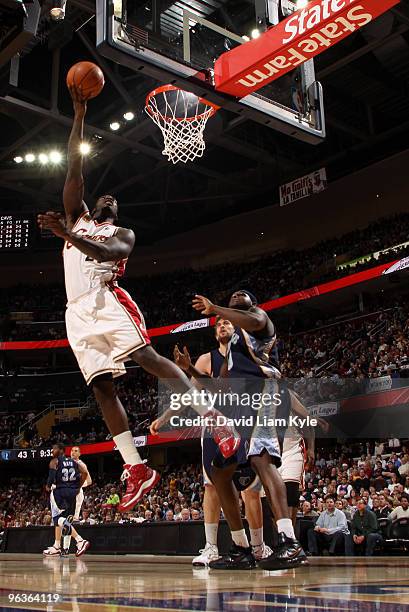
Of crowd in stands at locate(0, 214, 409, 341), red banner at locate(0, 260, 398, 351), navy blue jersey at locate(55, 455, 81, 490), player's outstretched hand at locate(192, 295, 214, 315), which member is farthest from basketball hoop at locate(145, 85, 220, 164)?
crowd in stands at locate(0, 214, 409, 341)

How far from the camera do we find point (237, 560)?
4.70 m

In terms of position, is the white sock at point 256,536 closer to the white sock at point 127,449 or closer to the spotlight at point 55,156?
the white sock at point 127,449

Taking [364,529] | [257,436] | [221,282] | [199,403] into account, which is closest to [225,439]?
[199,403]

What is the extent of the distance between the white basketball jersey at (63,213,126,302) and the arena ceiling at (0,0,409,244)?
8220mm


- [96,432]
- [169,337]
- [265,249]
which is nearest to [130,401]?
[96,432]

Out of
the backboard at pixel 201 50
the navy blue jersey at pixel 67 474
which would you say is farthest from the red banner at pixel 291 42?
the navy blue jersey at pixel 67 474

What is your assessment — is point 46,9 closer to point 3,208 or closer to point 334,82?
point 334,82

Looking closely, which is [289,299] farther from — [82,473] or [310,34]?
[310,34]

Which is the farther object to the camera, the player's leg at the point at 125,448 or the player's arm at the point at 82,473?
the player's arm at the point at 82,473

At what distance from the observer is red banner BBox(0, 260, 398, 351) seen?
19.5 meters

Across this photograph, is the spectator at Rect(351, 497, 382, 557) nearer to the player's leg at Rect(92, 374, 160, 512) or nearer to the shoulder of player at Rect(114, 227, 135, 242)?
the player's leg at Rect(92, 374, 160, 512)

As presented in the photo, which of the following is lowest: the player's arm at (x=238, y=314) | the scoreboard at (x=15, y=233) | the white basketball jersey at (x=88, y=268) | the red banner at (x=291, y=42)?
the player's arm at (x=238, y=314)

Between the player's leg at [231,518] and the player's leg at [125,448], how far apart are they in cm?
117

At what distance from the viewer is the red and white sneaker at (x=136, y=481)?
135 inches
